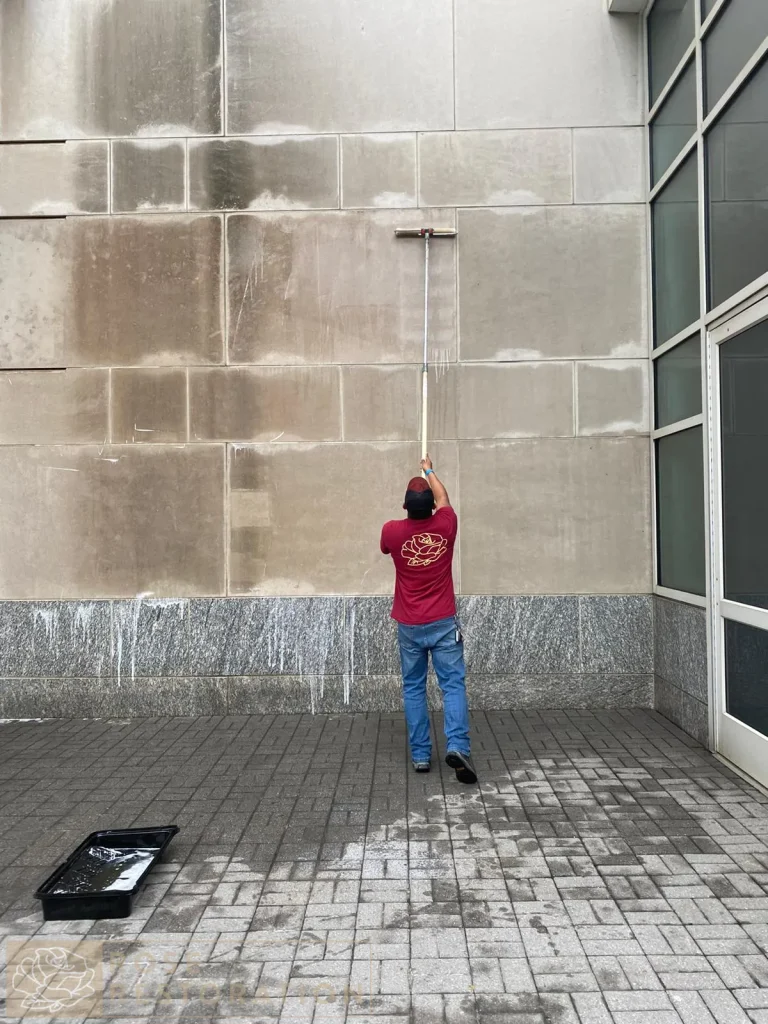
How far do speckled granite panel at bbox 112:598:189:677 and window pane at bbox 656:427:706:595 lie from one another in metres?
4.24

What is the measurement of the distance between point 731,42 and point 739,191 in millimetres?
1019

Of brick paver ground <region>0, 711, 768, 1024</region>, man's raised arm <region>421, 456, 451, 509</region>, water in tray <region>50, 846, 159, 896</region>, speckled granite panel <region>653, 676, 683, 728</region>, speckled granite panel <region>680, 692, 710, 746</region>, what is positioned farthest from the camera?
speckled granite panel <region>653, 676, 683, 728</region>

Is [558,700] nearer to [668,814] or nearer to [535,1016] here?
[668,814]

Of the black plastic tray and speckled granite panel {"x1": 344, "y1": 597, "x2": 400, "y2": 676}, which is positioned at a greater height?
speckled granite panel {"x1": 344, "y1": 597, "x2": 400, "y2": 676}

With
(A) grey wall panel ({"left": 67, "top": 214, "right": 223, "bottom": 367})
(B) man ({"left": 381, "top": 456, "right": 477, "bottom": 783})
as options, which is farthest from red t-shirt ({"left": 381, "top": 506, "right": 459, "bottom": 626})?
(A) grey wall panel ({"left": 67, "top": 214, "right": 223, "bottom": 367})

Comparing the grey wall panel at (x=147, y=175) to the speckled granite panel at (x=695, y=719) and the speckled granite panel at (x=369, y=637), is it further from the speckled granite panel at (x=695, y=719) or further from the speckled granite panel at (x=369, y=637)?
the speckled granite panel at (x=695, y=719)

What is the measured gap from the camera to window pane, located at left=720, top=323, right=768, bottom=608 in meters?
4.89

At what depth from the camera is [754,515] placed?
502 cm

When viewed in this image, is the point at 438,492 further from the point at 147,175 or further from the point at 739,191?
the point at 147,175

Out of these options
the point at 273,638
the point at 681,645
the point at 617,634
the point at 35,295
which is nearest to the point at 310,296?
the point at 35,295

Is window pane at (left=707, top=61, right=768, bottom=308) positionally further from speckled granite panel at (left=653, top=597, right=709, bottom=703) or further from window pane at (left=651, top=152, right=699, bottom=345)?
speckled granite panel at (left=653, top=597, right=709, bottom=703)

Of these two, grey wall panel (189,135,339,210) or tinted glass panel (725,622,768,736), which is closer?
tinted glass panel (725,622,768,736)

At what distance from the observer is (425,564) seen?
17.5 ft

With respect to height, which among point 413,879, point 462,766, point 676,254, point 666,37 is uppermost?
point 666,37
